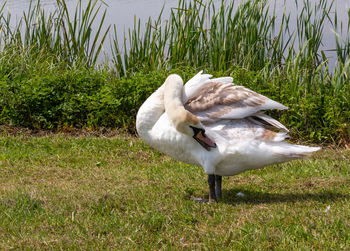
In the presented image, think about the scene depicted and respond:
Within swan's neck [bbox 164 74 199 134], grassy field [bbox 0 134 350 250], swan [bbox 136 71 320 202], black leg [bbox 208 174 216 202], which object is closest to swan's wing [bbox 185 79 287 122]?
swan [bbox 136 71 320 202]

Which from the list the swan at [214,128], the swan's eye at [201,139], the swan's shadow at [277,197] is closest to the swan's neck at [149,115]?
the swan at [214,128]

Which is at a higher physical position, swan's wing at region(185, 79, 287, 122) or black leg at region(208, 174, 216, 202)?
swan's wing at region(185, 79, 287, 122)

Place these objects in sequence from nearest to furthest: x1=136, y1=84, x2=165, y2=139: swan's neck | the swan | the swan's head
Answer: the swan's head
the swan
x1=136, y1=84, x2=165, y2=139: swan's neck

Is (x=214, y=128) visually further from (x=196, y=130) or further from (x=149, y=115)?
(x=149, y=115)

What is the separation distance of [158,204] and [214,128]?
34.9 inches

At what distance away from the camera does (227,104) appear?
468cm

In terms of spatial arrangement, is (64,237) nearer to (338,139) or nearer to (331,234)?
(331,234)

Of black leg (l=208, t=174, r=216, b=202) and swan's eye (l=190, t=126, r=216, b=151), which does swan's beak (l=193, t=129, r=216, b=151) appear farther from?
black leg (l=208, t=174, r=216, b=202)

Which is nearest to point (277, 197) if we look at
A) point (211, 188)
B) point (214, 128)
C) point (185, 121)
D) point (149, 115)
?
point (211, 188)

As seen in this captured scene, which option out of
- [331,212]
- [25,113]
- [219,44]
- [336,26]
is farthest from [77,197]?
[336,26]

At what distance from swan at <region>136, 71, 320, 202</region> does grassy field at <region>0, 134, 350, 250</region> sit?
1.48 feet

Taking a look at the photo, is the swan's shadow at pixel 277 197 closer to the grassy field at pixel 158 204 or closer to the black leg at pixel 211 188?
the grassy field at pixel 158 204

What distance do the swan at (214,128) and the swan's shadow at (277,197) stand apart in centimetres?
30

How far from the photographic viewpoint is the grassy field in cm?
379
